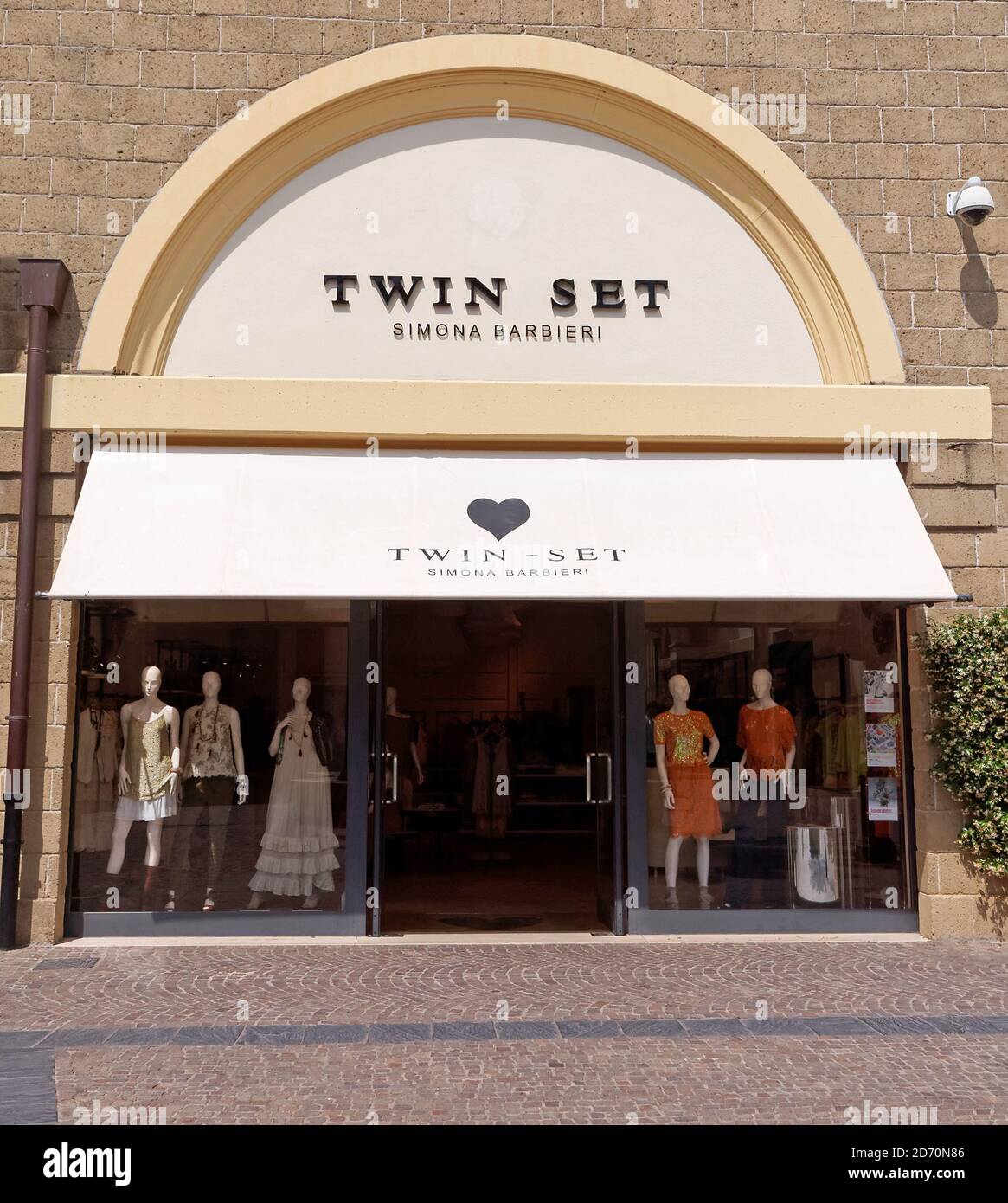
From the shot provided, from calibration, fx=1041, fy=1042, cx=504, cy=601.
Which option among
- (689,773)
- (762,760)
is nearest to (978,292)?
(762,760)

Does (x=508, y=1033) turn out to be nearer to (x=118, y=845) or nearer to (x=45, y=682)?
(x=118, y=845)

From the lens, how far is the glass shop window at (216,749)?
7.79 m

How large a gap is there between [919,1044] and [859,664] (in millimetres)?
3498

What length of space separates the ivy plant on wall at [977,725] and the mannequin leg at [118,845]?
20.0ft

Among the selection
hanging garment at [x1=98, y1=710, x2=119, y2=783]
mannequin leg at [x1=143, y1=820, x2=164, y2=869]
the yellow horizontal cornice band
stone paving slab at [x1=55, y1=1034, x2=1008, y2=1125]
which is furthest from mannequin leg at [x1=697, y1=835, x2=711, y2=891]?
hanging garment at [x1=98, y1=710, x2=119, y2=783]

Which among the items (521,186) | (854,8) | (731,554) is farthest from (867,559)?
(854,8)

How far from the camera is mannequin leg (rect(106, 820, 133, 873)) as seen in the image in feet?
25.5

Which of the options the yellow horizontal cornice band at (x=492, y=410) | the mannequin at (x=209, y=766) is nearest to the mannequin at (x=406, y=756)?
the mannequin at (x=209, y=766)

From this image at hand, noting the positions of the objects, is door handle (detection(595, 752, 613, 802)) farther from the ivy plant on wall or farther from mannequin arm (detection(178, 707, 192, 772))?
mannequin arm (detection(178, 707, 192, 772))

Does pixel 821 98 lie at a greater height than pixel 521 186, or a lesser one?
greater

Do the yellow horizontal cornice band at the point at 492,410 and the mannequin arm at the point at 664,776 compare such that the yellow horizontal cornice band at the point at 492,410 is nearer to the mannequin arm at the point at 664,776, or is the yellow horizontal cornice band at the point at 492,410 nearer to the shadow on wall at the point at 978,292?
the shadow on wall at the point at 978,292

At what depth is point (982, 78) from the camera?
8.40 meters

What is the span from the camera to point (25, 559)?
24.6ft
